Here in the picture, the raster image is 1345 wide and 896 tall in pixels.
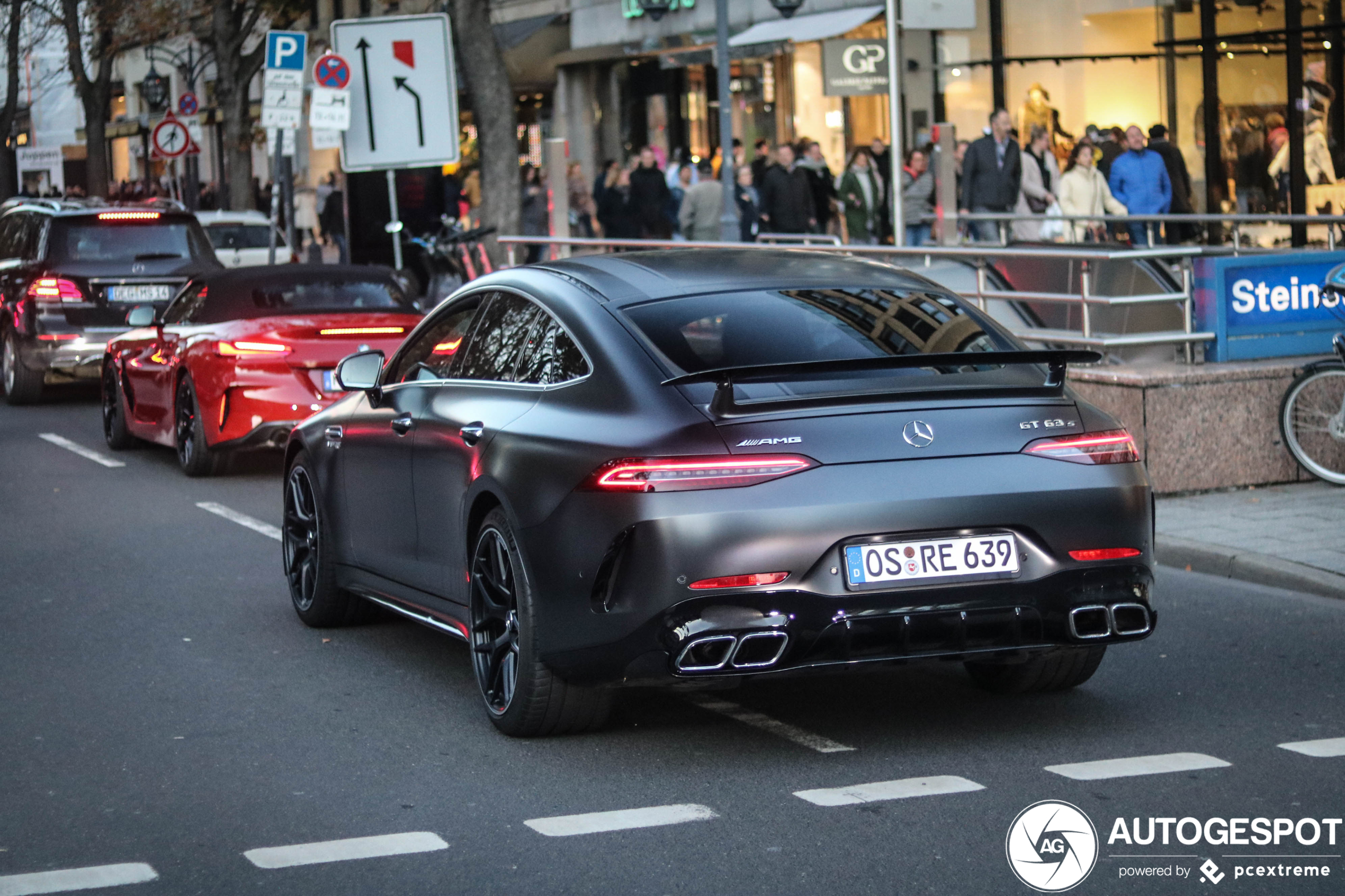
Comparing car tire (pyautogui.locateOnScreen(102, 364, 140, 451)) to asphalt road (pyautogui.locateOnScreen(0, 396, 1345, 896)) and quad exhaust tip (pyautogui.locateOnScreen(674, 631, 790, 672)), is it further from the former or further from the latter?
quad exhaust tip (pyautogui.locateOnScreen(674, 631, 790, 672))

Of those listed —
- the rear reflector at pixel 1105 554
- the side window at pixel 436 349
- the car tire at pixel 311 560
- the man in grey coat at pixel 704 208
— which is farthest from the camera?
the man in grey coat at pixel 704 208

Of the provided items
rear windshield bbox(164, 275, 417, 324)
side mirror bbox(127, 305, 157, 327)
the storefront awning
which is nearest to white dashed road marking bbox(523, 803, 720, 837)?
rear windshield bbox(164, 275, 417, 324)

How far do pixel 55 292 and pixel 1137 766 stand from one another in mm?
14865

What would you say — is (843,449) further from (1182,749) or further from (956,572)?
(1182,749)

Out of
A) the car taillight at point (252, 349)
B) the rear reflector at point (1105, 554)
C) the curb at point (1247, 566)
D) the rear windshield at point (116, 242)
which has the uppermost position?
the rear windshield at point (116, 242)

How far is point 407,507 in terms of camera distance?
24.2 feet

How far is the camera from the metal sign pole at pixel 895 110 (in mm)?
17578

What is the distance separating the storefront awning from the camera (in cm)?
3256

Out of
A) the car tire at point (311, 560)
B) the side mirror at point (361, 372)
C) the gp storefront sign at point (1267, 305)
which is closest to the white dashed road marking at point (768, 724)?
the side mirror at point (361, 372)

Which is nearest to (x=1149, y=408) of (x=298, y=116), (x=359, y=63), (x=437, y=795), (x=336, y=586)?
(x=336, y=586)

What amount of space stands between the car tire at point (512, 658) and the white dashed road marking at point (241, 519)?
15.2 ft

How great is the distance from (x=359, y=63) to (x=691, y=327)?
46.9 ft

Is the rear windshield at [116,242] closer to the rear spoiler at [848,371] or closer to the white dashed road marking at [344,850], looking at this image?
the rear spoiler at [848,371]

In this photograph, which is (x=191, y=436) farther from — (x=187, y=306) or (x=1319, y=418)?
(x=1319, y=418)
